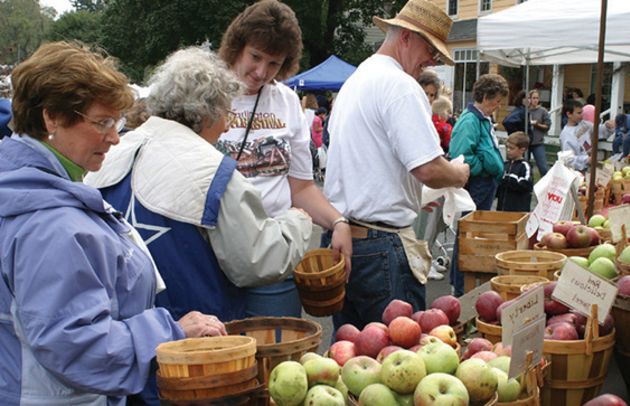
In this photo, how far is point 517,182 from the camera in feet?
22.0

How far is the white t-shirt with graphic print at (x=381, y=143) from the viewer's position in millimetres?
2881

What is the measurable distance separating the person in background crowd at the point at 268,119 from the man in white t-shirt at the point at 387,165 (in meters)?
0.12

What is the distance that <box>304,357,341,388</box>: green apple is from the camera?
178cm

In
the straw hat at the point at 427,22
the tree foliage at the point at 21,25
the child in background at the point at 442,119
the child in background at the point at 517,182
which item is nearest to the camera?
the straw hat at the point at 427,22

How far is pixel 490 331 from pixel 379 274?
789mm

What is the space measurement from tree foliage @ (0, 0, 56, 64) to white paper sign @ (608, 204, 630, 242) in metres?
52.4

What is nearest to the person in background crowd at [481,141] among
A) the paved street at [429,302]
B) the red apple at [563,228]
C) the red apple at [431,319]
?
the paved street at [429,302]

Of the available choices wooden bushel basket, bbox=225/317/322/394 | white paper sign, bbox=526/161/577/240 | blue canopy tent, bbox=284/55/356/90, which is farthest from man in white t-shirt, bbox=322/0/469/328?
blue canopy tent, bbox=284/55/356/90

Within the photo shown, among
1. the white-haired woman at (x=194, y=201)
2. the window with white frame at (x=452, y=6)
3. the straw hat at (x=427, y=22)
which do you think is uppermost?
the window with white frame at (x=452, y=6)

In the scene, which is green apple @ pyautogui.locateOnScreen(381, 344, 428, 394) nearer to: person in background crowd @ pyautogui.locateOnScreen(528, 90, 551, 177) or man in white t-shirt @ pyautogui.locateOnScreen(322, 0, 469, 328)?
man in white t-shirt @ pyautogui.locateOnScreen(322, 0, 469, 328)

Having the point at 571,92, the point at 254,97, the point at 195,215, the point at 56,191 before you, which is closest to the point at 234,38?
the point at 254,97

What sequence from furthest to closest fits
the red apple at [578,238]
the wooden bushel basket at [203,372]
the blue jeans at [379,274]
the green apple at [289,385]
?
the red apple at [578,238]
the blue jeans at [379,274]
the green apple at [289,385]
the wooden bushel basket at [203,372]

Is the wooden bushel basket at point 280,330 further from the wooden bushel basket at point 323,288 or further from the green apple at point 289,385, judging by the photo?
the wooden bushel basket at point 323,288

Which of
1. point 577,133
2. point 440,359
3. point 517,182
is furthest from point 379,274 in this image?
point 577,133
